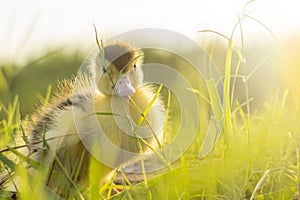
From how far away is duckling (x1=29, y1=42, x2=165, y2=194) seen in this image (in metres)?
2.32

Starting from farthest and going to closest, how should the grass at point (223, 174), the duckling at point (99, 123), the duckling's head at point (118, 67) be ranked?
the duckling's head at point (118, 67) → the duckling at point (99, 123) → the grass at point (223, 174)

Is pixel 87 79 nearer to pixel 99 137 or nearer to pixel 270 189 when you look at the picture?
pixel 99 137

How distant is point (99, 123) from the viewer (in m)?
2.38

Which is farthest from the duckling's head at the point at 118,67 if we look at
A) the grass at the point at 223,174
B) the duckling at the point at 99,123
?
the grass at the point at 223,174

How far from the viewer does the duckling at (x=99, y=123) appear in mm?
2322

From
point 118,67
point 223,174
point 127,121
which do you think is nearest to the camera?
point 223,174

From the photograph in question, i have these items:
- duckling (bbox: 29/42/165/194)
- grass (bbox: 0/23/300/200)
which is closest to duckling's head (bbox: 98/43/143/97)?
duckling (bbox: 29/42/165/194)

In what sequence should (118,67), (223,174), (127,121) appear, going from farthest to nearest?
(118,67)
(127,121)
(223,174)

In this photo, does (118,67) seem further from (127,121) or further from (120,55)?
(127,121)

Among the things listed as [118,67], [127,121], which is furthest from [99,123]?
[118,67]

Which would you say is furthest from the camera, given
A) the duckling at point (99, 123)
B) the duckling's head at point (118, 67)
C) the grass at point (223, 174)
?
the duckling's head at point (118, 67)

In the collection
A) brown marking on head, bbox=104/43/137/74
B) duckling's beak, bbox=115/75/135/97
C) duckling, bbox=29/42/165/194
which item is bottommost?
duckling, bbox=29/42/165/194

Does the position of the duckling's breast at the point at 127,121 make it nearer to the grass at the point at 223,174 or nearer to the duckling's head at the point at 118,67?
the duckling's head at the point at 118,67

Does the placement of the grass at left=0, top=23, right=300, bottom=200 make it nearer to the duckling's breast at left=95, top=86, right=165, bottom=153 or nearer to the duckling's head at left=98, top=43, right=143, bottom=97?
the duckling's breast at left=95, top=86, right=165, bottom=153
